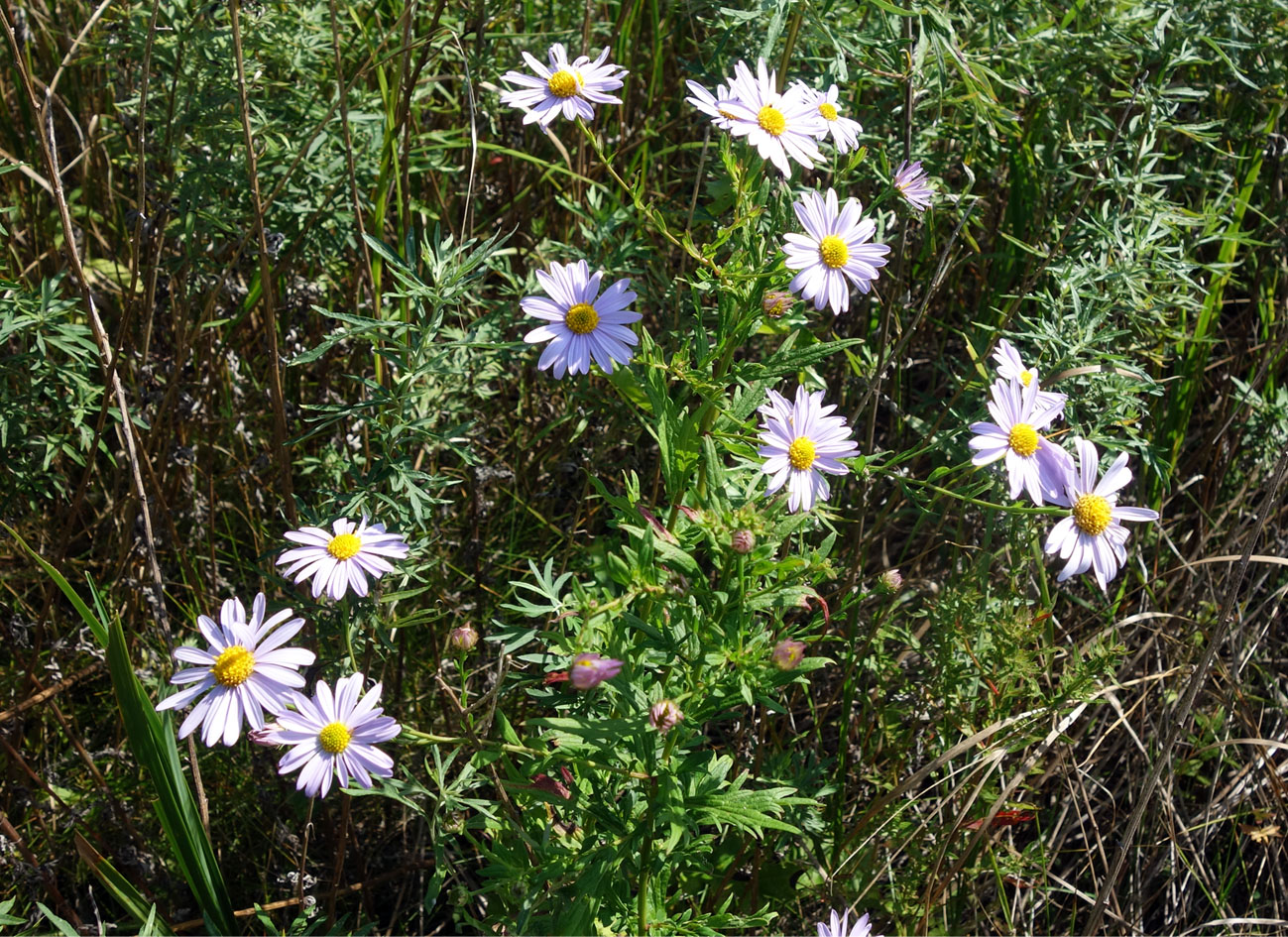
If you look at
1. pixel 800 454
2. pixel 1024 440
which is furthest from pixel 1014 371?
pixel 800 454

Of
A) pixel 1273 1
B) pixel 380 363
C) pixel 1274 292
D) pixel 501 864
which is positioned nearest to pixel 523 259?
pixel 380 363

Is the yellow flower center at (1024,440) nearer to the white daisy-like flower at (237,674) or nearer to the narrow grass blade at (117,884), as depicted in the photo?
the white daisy-like flower at (237,674)

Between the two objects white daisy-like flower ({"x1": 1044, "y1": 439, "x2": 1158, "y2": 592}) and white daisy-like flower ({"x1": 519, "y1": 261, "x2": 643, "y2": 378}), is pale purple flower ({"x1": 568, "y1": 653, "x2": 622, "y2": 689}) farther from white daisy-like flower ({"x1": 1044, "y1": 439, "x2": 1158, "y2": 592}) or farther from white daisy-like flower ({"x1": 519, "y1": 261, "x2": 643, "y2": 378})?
white daisy-like flower ({"x1": 1044, "y1": 439, "x2": 1158, "y2": 592})

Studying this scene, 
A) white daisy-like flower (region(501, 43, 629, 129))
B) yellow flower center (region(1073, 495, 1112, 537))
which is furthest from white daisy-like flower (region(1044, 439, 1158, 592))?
white daisy-like flower (region(501, 43, 629, 129))

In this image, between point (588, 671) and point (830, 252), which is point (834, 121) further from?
point (588, 671)

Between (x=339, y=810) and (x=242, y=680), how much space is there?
0.72 metres

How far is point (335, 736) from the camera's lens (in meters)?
1.38

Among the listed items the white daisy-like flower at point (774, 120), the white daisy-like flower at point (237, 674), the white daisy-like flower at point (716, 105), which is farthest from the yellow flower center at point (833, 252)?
the white daisy-like flower at point (237, 674)

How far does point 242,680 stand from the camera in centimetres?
138

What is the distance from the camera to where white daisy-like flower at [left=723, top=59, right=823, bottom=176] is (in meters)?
1.43

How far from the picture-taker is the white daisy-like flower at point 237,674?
1.35m

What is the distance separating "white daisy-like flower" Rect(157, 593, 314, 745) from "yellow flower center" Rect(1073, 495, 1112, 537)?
1.06 meters

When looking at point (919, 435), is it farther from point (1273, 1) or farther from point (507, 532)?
point (1273, 1)

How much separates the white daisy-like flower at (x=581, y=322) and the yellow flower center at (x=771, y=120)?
0.30 metres
